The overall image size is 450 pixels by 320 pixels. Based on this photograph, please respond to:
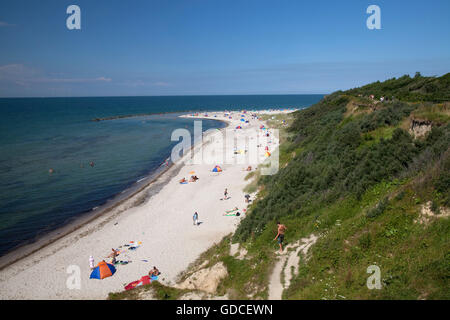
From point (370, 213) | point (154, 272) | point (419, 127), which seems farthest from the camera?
point (154, 272)

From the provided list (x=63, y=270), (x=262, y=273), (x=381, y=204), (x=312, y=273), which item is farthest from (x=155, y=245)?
(x=381, y=204)

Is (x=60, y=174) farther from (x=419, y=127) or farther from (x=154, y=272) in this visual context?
(x=419, y=127)

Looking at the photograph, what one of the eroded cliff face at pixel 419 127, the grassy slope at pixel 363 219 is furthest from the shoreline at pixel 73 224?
the eroded cliff face at pixel 419 127

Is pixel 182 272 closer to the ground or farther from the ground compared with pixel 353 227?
closer to the ground

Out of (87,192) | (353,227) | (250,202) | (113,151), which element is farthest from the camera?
(113,151)

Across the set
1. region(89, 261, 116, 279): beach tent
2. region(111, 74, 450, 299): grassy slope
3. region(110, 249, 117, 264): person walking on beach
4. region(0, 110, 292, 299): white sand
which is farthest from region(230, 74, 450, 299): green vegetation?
region(110, 249, 117, 264): person walking on beach

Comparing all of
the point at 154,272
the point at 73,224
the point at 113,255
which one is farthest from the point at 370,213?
the point at 73,224

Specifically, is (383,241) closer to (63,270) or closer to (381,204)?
(381,204)
